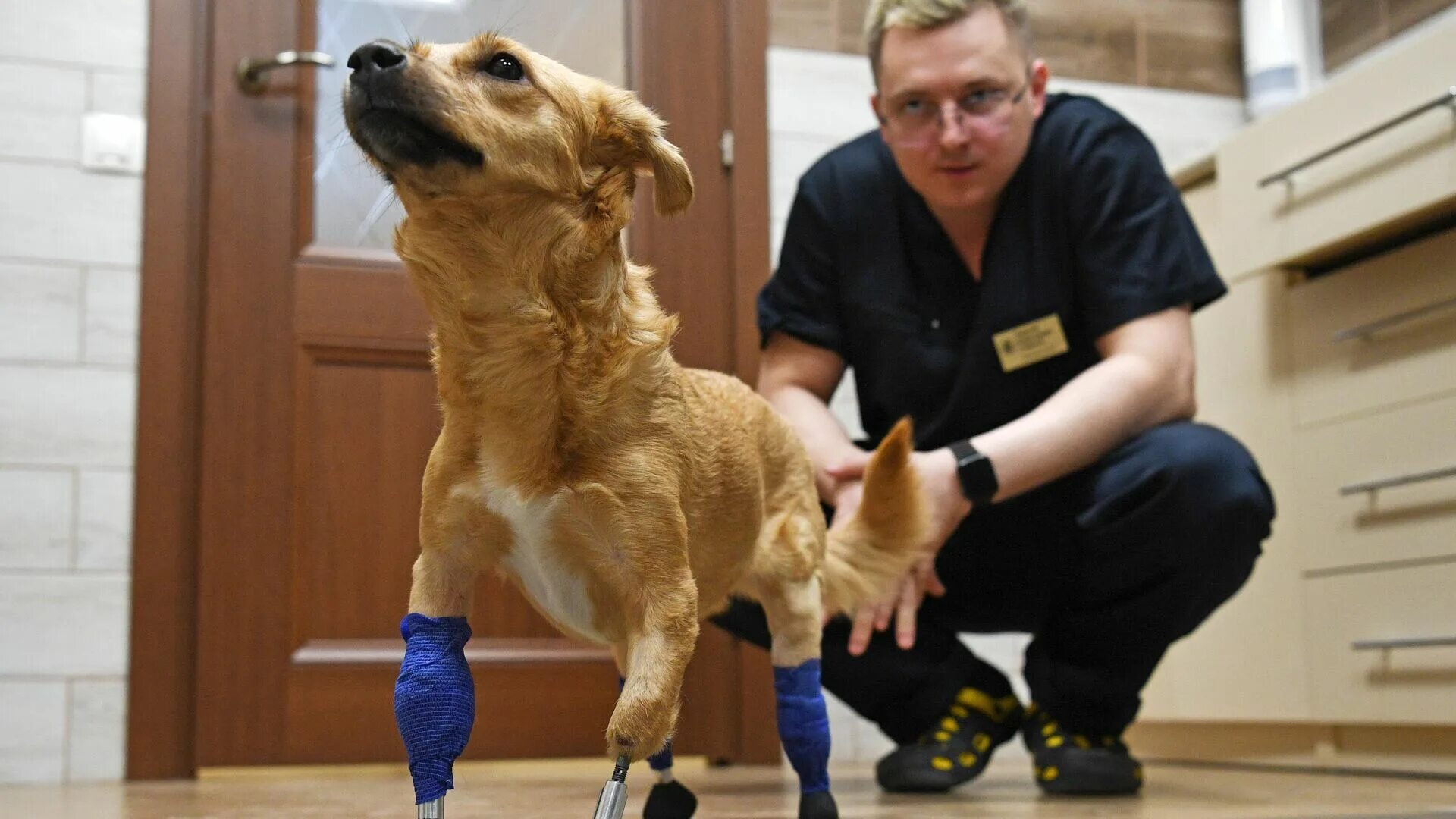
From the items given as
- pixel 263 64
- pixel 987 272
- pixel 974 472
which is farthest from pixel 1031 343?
pixel 263 64

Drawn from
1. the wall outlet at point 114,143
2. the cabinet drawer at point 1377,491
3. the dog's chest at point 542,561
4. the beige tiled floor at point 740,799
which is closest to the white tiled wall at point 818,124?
the beige tiled floor at point 740,799

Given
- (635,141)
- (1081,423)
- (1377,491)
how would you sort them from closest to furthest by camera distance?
(635,141), (1081,423), (1377,491)

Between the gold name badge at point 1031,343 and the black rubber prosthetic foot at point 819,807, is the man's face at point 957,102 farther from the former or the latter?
the black rubber prosthetic foot at point 819,807

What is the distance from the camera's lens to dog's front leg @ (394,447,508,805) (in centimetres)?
87

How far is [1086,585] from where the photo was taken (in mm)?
1680

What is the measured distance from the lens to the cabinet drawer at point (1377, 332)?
6.31ft

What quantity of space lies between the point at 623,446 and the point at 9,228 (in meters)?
1.92

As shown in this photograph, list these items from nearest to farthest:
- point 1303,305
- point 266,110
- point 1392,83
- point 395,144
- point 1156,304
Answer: point 395,144 < point 1156,304 < point 1392,83 < point 1303,305 < point 266,110

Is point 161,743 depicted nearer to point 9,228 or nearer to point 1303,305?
point 9,228

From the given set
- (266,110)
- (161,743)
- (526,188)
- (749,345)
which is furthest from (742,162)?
(526,188)

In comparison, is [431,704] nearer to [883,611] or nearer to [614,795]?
[614,795]

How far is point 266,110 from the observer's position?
2.44 metres

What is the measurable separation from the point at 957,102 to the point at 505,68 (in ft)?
3.01

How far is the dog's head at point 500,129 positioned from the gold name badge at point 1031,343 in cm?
91
